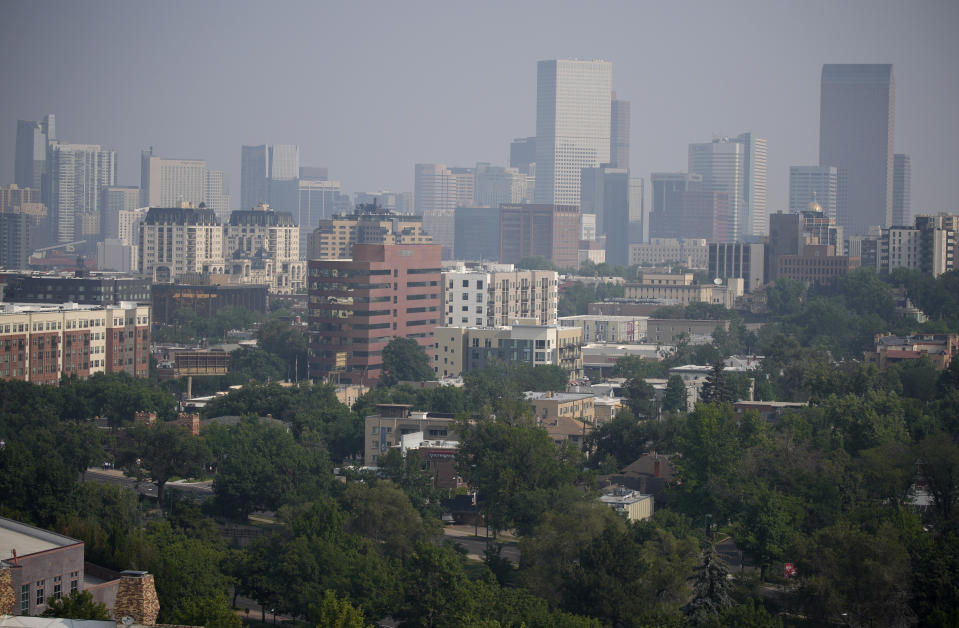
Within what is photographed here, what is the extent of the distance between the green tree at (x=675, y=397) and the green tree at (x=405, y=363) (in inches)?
719

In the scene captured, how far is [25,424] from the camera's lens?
74.7 m

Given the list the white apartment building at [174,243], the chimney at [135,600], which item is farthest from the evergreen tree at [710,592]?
the white apartment building at [174,243]

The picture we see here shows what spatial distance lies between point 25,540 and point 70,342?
61858mm

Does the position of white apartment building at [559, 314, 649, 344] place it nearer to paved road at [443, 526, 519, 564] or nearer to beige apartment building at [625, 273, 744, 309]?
beige apartment building at [625, 273, 744, 309]

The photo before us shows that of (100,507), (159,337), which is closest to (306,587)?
(100,507)

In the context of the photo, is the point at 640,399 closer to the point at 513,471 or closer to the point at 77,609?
the point at 513,471

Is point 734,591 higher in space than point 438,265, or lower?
lower

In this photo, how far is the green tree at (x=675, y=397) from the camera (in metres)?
88.9

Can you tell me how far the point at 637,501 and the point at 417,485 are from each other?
337 inches

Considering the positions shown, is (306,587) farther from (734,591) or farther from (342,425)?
(342,425)

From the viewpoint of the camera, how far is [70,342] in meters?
100

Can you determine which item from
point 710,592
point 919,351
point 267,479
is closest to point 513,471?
point 267,479

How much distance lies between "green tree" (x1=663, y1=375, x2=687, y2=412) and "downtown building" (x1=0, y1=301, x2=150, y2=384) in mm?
35483

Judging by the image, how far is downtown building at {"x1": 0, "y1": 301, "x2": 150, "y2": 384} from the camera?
3739 inches
